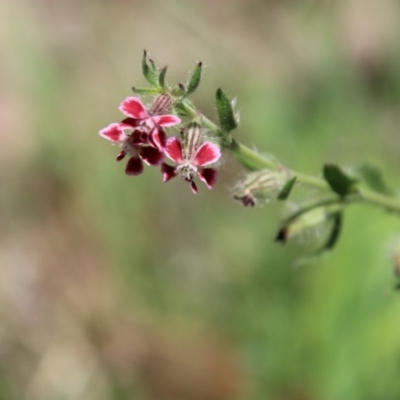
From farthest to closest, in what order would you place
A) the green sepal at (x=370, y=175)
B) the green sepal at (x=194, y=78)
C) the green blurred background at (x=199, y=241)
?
the green blurred background at (x=199, y=241) → the green sepal at (x=370, y=175) → the green sepal at (x=194, y=78)

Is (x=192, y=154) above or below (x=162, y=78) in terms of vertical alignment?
below

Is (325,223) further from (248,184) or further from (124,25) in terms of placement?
(124,25)

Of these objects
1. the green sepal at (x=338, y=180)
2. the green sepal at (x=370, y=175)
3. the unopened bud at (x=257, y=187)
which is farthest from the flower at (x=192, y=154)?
the green sepal at (x=370, y=175)

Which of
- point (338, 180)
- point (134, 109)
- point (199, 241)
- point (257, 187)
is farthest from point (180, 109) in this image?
point (199, 241)

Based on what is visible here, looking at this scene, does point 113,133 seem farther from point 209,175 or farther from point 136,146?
point 209,175

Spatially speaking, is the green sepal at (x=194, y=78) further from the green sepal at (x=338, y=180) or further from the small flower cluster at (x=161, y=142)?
the green sepal at (x=338, y=180)

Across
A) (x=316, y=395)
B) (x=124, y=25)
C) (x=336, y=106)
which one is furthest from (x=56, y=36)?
(x=316, y=395)

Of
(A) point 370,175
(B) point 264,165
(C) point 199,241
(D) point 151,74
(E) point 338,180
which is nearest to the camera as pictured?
(D) point 151,74
